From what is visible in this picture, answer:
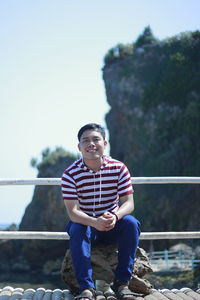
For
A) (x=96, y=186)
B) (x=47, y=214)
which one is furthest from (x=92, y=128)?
(x=47, y=214)

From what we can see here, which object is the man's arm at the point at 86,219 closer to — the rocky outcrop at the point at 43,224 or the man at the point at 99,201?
the man at the point at 99,201

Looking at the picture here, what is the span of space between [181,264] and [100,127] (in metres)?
19.2

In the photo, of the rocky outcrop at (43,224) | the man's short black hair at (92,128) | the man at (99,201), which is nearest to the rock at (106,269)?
the man at (99,201)

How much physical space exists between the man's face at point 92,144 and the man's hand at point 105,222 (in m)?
0.47

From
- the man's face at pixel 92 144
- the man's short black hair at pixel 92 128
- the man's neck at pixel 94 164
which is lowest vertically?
the man's neck at pixel 94 164

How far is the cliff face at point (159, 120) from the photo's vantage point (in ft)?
86.0

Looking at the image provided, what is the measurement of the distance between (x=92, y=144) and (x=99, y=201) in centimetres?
42

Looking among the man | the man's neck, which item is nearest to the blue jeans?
the man

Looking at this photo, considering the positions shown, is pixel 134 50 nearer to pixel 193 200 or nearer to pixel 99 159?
pixel 193 200

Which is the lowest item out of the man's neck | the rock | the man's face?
the rock

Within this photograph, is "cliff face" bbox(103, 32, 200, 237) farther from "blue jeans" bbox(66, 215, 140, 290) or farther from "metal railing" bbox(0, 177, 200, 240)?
"blue jeans" bbox(66, 215, 140, 290)

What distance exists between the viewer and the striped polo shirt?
11.0ft

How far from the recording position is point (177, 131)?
28156mm

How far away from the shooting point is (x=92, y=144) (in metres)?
3.37
